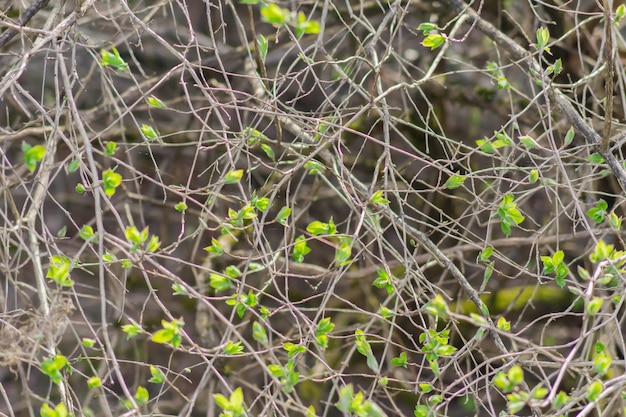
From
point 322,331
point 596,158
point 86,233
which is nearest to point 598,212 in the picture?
point 596,158

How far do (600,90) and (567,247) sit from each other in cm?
69

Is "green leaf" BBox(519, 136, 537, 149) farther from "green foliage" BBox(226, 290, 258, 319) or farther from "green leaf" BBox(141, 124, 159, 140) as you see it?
"green leaf" BBox(141, 124, 159, 140)

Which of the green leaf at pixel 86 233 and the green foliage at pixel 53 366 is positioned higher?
the green leaf at pixel 86 233

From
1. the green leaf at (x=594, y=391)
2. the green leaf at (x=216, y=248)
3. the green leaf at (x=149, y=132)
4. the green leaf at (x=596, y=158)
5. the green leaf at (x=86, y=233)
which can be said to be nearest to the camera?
the green leaf at (x=594, y=391)

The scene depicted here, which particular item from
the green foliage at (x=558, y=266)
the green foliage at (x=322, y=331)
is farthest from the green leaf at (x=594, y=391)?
the green foliage at (x=322, y=331)

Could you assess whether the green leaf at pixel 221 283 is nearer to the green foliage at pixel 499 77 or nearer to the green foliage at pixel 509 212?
the green foliage at pixel 509 212

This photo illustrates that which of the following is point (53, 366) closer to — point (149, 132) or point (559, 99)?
point (149, 132)

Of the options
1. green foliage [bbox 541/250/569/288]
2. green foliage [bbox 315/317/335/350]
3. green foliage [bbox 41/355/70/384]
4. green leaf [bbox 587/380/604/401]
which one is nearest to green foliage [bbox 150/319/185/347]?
green foliage [bbox 41/355/70/384]

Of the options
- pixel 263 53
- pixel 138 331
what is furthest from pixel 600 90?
pixel 138 331

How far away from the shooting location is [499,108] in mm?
3646

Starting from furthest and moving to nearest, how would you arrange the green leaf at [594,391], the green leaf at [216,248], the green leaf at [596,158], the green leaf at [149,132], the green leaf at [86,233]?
1. the green leaf at [596,158]
2. the green leaf at [149,132]
3. the green leaf at [216,248]
4. the green leaf at [86,233]
5. the green leaf at [594,391]

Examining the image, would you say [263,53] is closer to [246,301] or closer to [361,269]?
[246,301]

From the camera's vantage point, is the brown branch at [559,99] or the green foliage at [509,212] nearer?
the green foliage at [509,212]

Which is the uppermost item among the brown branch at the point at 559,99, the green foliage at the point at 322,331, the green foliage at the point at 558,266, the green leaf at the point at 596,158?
the brown branch at the point at 559,99
